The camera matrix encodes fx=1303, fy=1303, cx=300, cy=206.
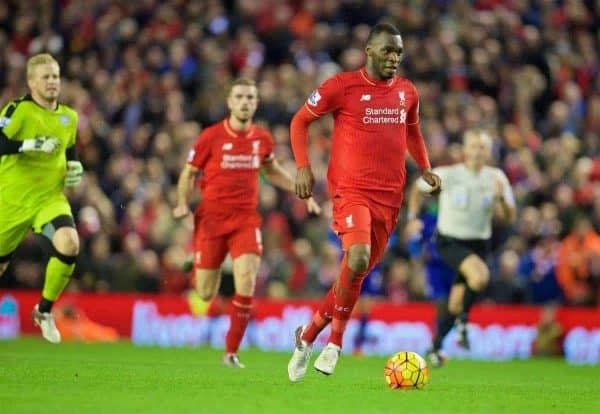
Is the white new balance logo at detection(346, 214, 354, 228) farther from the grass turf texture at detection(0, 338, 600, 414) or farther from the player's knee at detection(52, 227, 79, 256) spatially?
the player's knee at detection(52, 227, 79, 256)

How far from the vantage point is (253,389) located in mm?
10531

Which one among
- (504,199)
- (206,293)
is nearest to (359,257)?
(206,293)

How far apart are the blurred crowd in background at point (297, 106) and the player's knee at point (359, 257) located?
790 centimetres

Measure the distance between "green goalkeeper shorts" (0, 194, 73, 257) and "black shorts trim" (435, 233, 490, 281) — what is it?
4.75m

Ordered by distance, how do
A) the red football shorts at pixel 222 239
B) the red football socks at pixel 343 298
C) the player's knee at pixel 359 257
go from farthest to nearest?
the red football shorts at pixel 222 239, the red football socks at pixel 343 298, the player's knee at pixel 359 257

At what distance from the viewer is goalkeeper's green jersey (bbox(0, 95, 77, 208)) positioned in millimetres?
12641

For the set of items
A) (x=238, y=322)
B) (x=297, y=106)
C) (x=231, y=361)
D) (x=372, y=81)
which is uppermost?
(x=297, y=106)

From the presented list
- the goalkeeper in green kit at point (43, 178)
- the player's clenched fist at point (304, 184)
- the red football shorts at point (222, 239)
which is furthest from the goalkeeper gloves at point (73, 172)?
the player's clenched fist at point (304, 184)

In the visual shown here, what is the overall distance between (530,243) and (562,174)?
52.5 inches

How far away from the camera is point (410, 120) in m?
11.5

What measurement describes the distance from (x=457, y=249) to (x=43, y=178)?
5.12 meters

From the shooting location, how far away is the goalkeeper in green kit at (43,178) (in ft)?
41.2

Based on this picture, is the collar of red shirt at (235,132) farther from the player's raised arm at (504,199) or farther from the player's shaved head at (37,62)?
the player's raised arm at (504,199)

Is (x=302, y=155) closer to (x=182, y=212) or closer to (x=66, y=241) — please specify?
(x=66, y=241)
